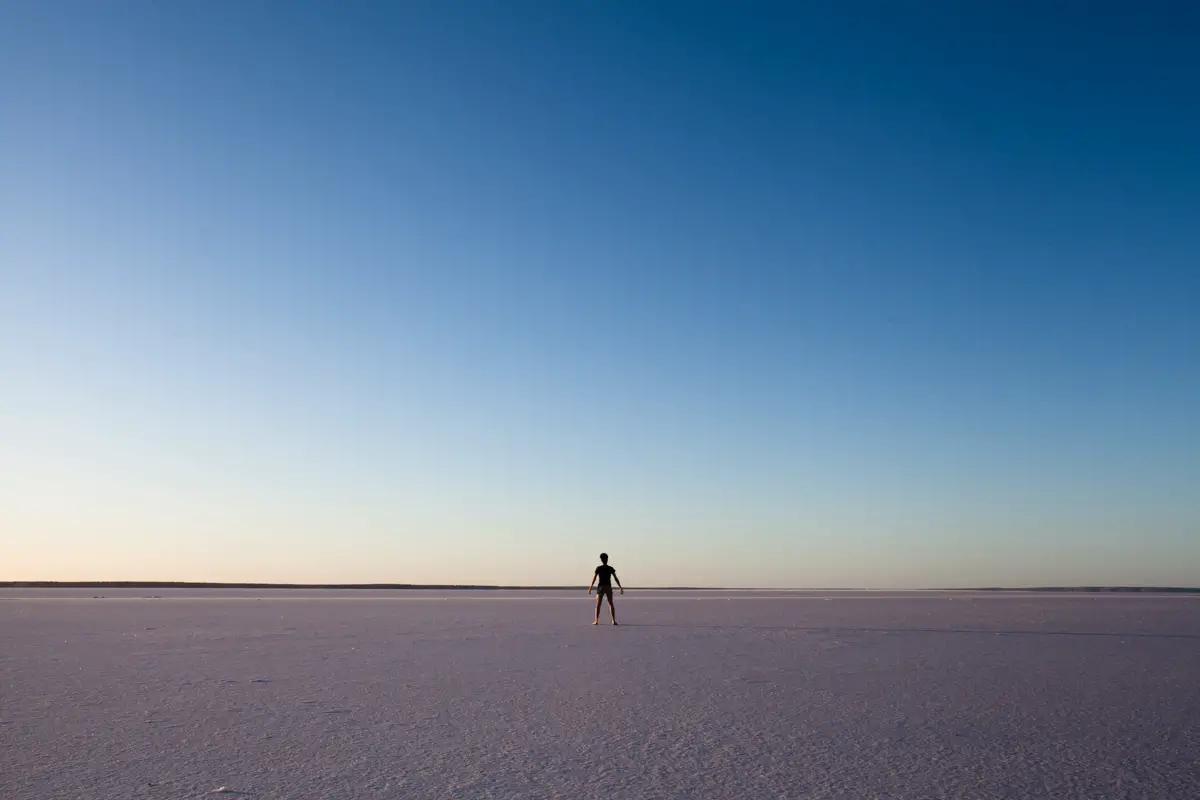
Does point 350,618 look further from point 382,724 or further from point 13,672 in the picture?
point 382,724

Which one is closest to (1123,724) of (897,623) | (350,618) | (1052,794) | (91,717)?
(1052,794)

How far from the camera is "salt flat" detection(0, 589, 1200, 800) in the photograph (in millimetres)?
6273

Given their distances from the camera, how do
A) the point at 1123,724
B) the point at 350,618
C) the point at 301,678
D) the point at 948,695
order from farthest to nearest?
1. the point at 350,618
2. the point at 301,678
3. the point at 948,695
4. the point at 1123,724

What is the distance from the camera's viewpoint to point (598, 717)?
8.67m

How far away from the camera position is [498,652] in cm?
1459

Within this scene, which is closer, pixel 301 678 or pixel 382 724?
pixel 382 724

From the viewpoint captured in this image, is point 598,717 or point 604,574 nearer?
point 598,717

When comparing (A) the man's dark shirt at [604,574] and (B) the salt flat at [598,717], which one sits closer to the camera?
(B) the salt flat at [598,717]

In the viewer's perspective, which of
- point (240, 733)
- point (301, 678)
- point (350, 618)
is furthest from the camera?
point (350, 618)

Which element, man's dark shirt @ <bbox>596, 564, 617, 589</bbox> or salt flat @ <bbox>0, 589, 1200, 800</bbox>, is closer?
salt flat @ <bbox>0, 589, 1200, 800</bbox>

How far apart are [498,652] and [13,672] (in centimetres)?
716

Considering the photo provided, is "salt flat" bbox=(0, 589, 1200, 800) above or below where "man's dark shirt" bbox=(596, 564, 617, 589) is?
below

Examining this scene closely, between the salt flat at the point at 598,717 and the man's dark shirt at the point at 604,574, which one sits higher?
the man's dark shirt at the point at 604,574

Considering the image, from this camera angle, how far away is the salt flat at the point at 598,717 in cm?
627
